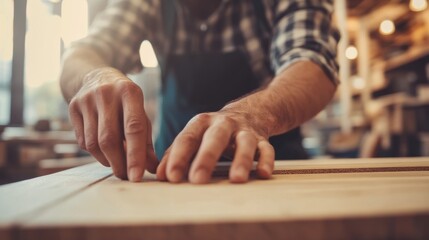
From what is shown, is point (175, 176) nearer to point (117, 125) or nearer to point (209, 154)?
point (209, 154)

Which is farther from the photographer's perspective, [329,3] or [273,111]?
[329,3]

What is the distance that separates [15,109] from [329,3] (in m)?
2.80

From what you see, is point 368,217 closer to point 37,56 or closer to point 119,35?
point 119,35

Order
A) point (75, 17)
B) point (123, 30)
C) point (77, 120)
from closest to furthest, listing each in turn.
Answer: point (77, 120)
point (123, 30)
point (75, 17)

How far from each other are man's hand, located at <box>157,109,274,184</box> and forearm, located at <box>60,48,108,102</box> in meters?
0.44

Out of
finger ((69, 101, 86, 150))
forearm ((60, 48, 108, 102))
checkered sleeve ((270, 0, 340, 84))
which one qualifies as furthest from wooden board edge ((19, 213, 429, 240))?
checkered sleeve ((270, 0, 340, 84))

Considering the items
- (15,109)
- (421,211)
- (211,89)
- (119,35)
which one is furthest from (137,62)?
(15,109)

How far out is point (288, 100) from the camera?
923mm

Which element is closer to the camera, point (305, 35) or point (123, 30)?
point (305, 35)

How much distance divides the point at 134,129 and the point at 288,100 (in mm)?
463

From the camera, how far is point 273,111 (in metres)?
0.85

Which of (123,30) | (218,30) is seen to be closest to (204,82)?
(218,30)

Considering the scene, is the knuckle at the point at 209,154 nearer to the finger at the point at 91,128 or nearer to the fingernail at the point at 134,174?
the fingernail at the point at 134,174

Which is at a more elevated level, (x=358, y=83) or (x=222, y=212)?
(x=358, y=83)
